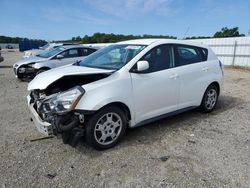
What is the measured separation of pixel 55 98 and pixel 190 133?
2.39 meters

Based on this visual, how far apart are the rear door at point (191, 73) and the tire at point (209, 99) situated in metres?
0.21

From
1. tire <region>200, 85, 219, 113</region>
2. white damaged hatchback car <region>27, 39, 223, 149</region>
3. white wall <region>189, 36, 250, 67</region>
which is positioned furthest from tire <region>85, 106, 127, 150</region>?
white wall <region>189, 36, 250, 67</region>

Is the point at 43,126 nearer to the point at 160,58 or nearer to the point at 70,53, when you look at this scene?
the point at 160,58

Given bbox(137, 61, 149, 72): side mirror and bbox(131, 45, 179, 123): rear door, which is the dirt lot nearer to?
bbox(131, 45, 179, 123): rear door

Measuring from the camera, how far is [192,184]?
264 centimetres

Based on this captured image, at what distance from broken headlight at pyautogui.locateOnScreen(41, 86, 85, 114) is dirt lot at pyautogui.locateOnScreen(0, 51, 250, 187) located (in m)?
0.71

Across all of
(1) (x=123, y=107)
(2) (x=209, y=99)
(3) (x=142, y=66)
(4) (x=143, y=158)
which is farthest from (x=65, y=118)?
(2) (x=209, y=99)

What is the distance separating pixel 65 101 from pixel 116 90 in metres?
0.74

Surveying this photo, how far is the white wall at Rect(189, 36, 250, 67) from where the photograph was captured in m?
14.0

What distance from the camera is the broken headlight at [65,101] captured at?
3008 millimetres

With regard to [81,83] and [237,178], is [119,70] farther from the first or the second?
[237,178]

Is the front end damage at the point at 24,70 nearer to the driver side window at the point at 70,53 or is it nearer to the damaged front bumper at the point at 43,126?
the driver side window at the point at 70,53

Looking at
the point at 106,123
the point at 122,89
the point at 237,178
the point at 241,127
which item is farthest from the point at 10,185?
the point at 241,127

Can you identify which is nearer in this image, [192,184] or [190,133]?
[192,184]
